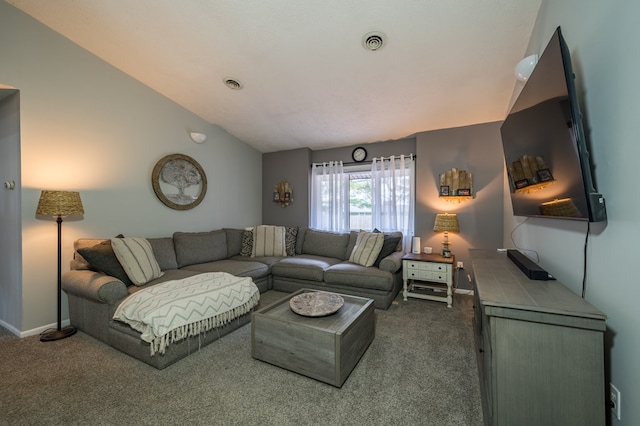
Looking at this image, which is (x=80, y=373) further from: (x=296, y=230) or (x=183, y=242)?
(x=296, y=230)

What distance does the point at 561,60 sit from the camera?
3.45 feet

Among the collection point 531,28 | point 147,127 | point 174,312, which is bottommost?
point 174,312

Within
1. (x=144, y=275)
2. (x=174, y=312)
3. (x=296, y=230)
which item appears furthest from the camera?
(x=296, y=230)

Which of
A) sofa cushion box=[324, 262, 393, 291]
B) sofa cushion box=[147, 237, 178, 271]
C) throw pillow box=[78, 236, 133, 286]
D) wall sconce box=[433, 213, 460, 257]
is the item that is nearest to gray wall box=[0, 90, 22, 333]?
throw pillow box=[78, 236, 133, 286]

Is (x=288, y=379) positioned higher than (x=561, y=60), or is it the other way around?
(x=561, y=60)

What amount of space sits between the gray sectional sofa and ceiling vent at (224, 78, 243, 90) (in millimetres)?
2024

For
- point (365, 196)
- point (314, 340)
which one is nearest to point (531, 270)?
point (314, 340)

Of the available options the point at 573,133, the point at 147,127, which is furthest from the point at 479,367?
the point at 147,127

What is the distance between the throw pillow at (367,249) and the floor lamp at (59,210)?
3.04 m

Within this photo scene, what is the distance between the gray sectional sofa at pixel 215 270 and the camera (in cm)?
210

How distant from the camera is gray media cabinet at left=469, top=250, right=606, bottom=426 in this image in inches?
36.5

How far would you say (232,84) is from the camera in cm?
300

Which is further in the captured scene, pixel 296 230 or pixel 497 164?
pixel 296 230

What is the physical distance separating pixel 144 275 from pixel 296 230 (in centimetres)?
231
